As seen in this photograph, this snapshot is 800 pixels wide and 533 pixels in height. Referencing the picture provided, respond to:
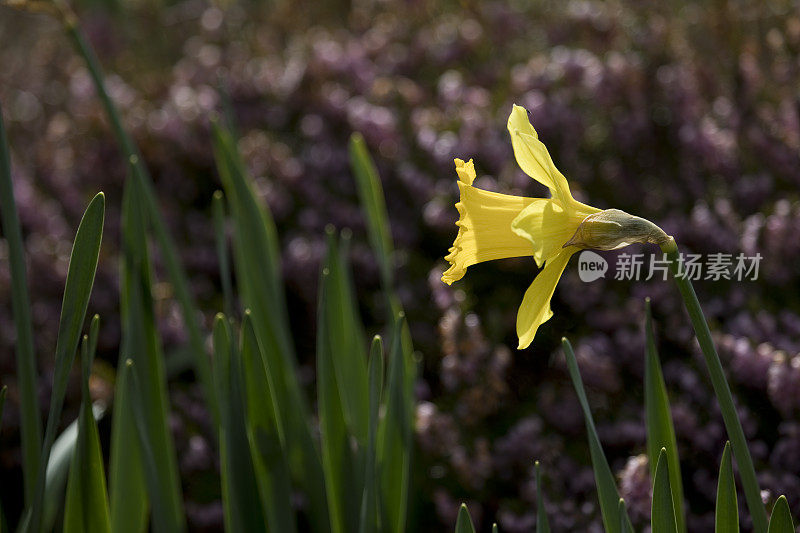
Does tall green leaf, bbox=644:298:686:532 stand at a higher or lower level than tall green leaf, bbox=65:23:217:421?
lower

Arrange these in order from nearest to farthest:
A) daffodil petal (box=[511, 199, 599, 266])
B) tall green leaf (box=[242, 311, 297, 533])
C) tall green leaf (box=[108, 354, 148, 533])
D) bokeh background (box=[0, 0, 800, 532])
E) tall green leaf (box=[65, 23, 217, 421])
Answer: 1. daffodil petal (box=[511, 199, 599, 266])
2. tall green leaf (box=[242, 311, 297, 533])
3. tall green leaf (box=[108, 354, 148, 533])
4. tall green leaf (box=[65, 23, 217, 421])
5. bokeh background (box=[0, 0, 800, 532])

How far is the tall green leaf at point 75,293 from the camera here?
87 cm

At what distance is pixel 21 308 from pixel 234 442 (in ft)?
1.11

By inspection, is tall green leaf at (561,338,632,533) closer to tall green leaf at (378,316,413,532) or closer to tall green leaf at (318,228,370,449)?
tall green leaf at (378,316,413,532)

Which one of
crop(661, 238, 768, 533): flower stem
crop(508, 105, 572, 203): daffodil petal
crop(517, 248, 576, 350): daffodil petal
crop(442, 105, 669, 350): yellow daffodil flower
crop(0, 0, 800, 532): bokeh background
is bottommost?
crop(0, 0, 800, 532): bokeh background

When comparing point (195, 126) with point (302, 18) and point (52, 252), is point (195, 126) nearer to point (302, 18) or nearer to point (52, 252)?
point (52, 252)

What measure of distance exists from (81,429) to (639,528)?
822mm

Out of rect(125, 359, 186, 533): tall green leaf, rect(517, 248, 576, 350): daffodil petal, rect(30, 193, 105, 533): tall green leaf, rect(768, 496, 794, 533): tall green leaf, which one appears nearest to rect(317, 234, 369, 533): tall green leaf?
rect(125, 359, 186, 533): tall green leaf

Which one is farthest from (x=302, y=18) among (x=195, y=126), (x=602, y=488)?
(x=602, y=488)

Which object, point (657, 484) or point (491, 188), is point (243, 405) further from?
point (491, 188)

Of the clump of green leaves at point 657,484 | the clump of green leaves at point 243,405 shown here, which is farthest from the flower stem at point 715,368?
the clump of green leaves at point 243,405

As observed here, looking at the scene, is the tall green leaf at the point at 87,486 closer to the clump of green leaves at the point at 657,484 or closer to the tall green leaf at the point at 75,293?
the tall green leaf at the point at 75,293

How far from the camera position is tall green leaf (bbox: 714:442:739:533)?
825 mm

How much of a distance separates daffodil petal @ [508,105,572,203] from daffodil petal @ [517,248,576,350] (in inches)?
2.5
